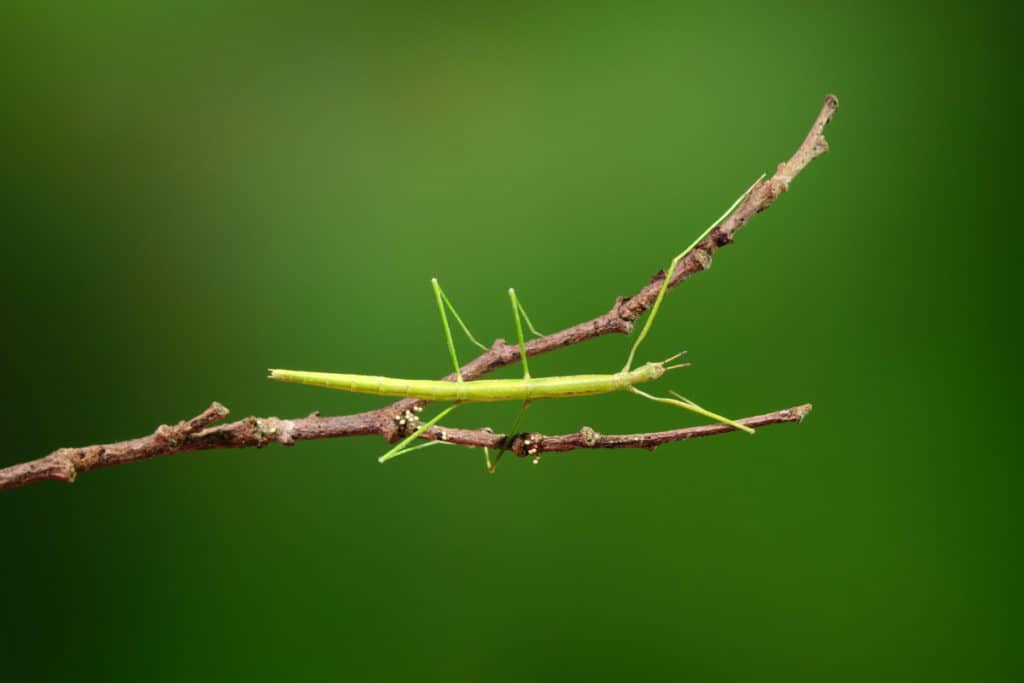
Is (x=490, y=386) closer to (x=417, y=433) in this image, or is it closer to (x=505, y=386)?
(x=505, y=386)

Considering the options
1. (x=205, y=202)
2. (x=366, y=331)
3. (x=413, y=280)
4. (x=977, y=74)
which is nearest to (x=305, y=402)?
(x=366, y=331)

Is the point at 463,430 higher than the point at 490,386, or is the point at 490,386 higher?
the point at 490,386

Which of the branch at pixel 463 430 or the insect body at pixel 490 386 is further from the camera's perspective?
the insect body at pixel 490 386

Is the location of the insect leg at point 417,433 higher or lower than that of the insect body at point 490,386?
lower

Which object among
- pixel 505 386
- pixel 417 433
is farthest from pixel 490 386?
pixel 417 433

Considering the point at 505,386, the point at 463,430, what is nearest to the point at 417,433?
the point at 463,430

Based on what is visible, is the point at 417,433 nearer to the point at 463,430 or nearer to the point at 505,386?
the point at 463,430

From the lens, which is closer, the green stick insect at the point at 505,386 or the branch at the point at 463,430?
the branch at the point at 463,430

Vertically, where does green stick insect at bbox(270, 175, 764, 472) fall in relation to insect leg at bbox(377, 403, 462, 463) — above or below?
above

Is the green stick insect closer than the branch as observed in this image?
No
